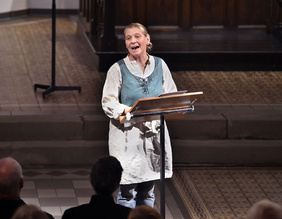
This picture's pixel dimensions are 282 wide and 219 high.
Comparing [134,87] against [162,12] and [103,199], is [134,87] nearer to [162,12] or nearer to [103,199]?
[103,199]

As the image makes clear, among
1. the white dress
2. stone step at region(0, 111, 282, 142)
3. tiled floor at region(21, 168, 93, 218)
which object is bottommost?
tiled floor at region(21, 168, 93, 218)

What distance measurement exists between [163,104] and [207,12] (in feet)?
24.5

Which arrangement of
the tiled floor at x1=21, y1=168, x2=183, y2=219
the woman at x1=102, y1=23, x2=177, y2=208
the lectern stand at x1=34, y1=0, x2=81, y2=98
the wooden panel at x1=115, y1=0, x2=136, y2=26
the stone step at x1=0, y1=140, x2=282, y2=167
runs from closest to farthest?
the woman at x1=102, y1=23, x2=177, y2=208 → the tiled floor at x1=21, y1=168, x2=183, y2=219 → the stone step at x1=0, y1=140, x2=282, y2=167 → the lectern stand at x1=34, y1=0, x2=81, y2=98 → the wooden panel at x1=115, y1=0, x2=136, y2=26

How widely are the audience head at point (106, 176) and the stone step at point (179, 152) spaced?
3.46 metres

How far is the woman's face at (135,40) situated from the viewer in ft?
18.1

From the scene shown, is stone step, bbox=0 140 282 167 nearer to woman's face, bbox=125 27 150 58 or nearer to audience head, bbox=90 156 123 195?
woman's face, bbox=125 27 150 58

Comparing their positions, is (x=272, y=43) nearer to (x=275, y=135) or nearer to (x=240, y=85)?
(x=240, y=85)

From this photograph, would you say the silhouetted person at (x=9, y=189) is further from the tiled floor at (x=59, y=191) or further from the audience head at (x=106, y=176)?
the tiled floor at (x=59, y=191)

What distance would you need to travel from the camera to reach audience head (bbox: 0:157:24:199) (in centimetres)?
444

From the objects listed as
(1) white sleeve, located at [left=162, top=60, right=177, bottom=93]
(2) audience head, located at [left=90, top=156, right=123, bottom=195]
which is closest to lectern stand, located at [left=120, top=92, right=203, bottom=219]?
(1) white sleeve, located at [left=162, top=60, right=177, bottom=93]

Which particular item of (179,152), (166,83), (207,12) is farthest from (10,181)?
(207,12)

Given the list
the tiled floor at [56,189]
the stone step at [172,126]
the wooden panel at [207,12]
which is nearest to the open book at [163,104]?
the tiled floor at [56,189]

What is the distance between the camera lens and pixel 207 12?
12.6 metres

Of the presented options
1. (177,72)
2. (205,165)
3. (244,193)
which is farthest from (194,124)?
(177,72)
